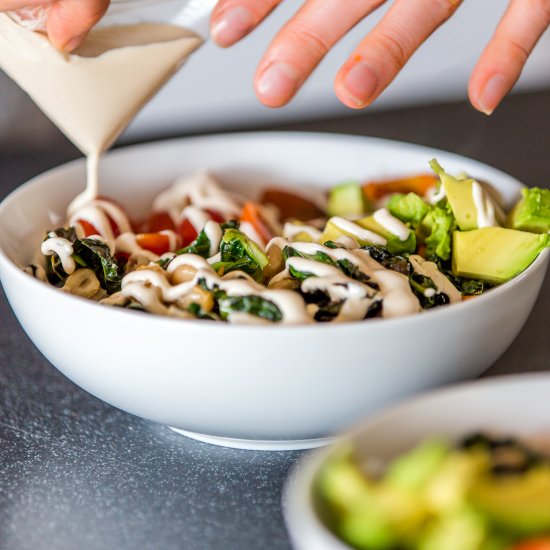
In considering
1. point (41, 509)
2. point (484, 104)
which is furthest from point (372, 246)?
point (41, 509)

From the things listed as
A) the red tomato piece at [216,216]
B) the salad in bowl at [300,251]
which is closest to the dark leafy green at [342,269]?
the salad in bowl at [300,251]

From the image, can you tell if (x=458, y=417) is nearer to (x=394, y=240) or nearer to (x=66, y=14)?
(x=394, y=240)

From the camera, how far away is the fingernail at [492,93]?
1223 mm

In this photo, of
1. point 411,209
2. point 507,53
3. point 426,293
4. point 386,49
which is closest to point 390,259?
point 426,293

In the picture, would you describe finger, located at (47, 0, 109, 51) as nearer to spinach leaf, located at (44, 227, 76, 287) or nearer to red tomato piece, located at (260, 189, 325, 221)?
spinach leaf, located at (44, 227, 76, 287)

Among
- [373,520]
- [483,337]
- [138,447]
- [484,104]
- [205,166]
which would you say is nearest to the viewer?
[373,520]

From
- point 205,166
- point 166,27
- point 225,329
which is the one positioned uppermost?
point 166,27

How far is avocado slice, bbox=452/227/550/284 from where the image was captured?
1103 mm

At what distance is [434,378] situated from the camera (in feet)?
2.96

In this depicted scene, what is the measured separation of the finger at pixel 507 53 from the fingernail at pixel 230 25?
1.04 feet

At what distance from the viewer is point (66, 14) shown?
1112mm

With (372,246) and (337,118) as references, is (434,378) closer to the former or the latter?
(372,246)

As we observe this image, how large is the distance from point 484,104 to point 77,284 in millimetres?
581

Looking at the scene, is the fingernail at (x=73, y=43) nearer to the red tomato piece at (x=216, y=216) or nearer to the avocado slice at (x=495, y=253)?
the red tomato piece at (x=216, y=216)
